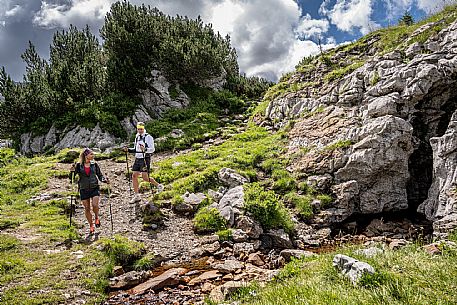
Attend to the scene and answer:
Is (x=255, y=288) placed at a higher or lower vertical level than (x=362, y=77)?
lower

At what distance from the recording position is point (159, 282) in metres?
7.97

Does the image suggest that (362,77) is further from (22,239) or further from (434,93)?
(22,239)

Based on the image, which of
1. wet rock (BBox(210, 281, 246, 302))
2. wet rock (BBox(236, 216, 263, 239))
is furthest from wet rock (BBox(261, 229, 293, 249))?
wet rock (BBox(210, 281, 246, 302))

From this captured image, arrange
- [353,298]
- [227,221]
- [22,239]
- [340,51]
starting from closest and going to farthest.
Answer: [353,298] < [22,239] < [227,221] < [340,51]

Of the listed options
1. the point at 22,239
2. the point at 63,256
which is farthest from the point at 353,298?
the point at 22,239

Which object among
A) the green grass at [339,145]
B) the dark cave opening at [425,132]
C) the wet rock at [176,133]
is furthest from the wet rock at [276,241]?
the wet rock at [176,133]

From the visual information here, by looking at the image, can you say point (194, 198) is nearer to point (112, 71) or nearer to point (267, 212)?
point (267, 212)

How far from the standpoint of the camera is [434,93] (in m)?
15.7

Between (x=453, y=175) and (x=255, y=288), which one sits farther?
(x=453, y=175)

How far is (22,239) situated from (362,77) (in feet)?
64.6

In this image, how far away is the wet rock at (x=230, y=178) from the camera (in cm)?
1533

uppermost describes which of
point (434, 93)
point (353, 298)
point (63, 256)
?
point (434, 93)

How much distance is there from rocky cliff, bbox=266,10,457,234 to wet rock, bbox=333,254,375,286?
7700 millimetres

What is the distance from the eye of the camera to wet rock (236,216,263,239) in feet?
36.9
